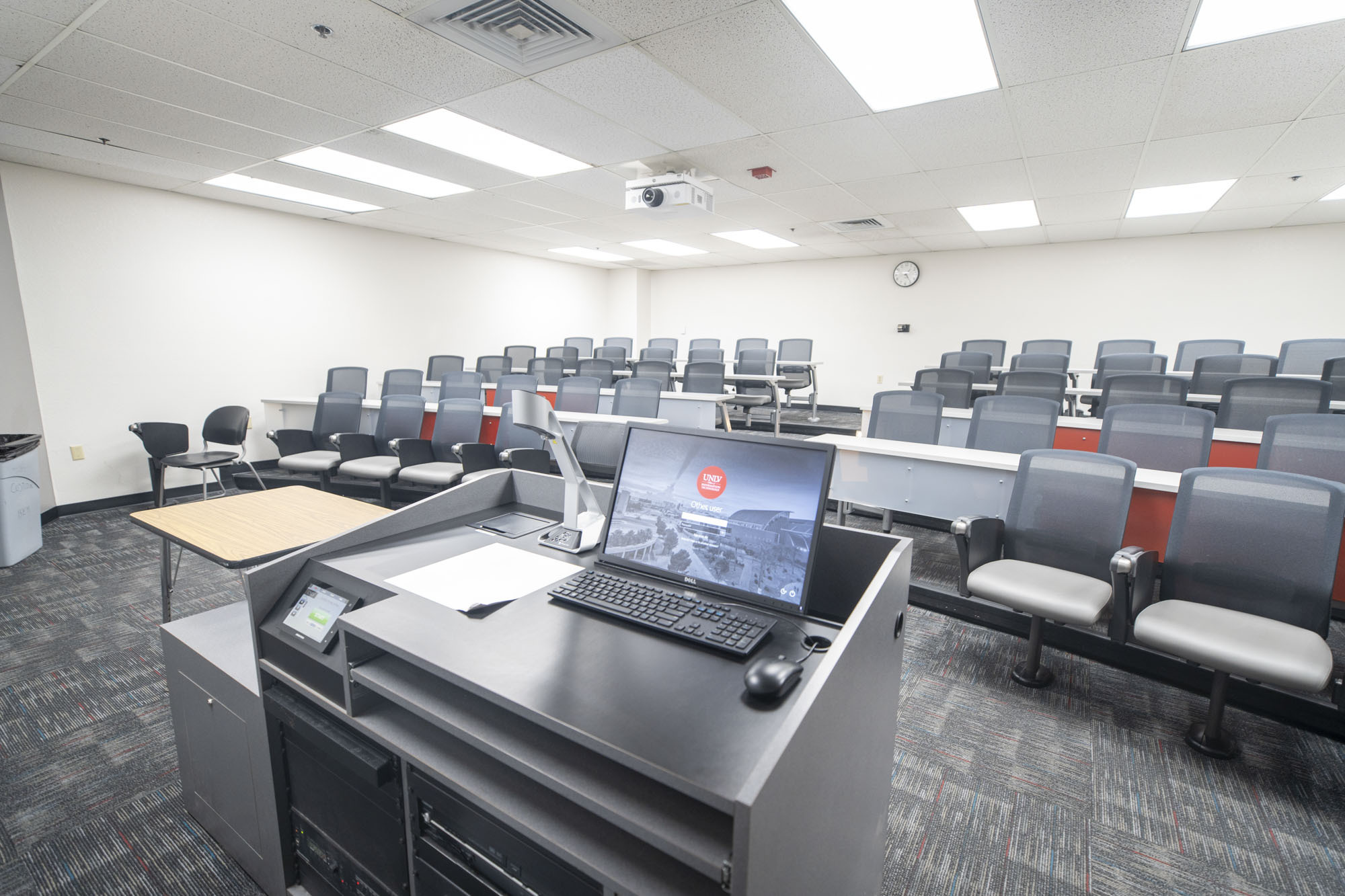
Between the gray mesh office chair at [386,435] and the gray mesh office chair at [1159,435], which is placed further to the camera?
the gray mesh office chair at [386,435]

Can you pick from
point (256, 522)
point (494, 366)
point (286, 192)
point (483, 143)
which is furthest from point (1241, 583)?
point (286, 192)

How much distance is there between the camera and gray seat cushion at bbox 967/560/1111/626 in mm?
2045

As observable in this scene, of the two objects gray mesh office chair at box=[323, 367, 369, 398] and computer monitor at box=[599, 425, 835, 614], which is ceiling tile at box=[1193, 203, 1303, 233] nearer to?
computer monitor at box=[599, 425, 835, 614]

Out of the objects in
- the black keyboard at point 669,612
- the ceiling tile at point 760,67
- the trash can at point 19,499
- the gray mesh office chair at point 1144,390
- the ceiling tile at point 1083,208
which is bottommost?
the trash can at point 19,499

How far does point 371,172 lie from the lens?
14.7 feet

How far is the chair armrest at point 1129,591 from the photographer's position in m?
2.04

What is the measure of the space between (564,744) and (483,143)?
13.0 feet

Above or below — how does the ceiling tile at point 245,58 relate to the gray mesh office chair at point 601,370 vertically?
above

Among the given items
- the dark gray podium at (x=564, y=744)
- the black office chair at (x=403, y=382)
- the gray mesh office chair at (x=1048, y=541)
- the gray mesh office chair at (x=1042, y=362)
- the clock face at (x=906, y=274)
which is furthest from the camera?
the clock face at (x=906, y=274)

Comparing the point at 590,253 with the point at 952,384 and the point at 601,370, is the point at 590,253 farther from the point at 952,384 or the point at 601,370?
the point at 952,384

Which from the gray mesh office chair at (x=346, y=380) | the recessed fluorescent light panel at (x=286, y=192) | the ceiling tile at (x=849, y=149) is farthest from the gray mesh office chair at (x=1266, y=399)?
the recessed fluorescent light panel at (x=286, y=192)

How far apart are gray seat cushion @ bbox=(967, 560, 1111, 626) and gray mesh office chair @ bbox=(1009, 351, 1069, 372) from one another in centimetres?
391

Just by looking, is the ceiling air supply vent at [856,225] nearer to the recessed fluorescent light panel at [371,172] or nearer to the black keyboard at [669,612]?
the recessed fluorescent light panel at [371,172]

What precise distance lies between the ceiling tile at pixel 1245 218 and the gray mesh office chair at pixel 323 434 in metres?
7.54
